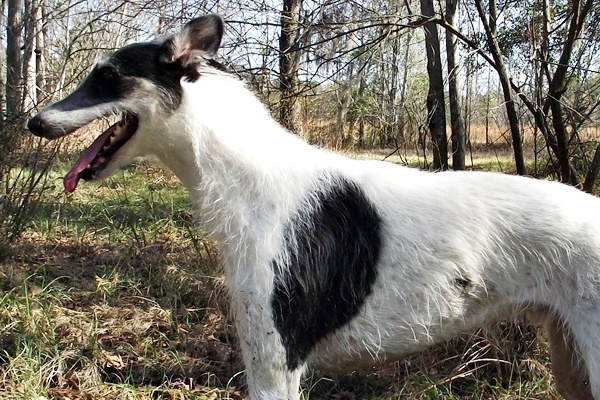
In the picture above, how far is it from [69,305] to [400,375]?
7.85ft

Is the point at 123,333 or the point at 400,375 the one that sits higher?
the point at 123,333

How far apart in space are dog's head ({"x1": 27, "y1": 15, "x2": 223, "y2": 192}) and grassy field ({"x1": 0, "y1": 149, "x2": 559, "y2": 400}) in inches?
53.0

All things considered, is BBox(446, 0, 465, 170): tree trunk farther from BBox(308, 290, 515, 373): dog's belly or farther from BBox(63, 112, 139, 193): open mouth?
BBox(63, 112, 139, 193): open mouth

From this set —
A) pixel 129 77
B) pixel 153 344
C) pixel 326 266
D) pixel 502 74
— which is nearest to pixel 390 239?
pixel 326 266

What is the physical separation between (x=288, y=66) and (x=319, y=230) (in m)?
2.68

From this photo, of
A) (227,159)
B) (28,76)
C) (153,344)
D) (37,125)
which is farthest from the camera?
(28,76)

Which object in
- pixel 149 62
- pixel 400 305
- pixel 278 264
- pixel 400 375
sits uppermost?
pixel 149 62

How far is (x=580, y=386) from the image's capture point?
288 cm

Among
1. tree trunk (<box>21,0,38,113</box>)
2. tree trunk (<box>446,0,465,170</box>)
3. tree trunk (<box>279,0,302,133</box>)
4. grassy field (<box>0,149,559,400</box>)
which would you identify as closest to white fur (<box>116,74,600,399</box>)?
grassy field (<box>0,149,559,400</box>)

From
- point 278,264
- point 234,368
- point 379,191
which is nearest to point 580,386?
point 379,191

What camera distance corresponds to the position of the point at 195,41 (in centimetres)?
246

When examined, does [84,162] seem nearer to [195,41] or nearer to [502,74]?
[195,41]

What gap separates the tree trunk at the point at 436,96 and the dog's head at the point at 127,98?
9.17ft

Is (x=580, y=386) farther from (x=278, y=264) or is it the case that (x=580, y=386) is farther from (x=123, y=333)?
(x=123, y=333)
